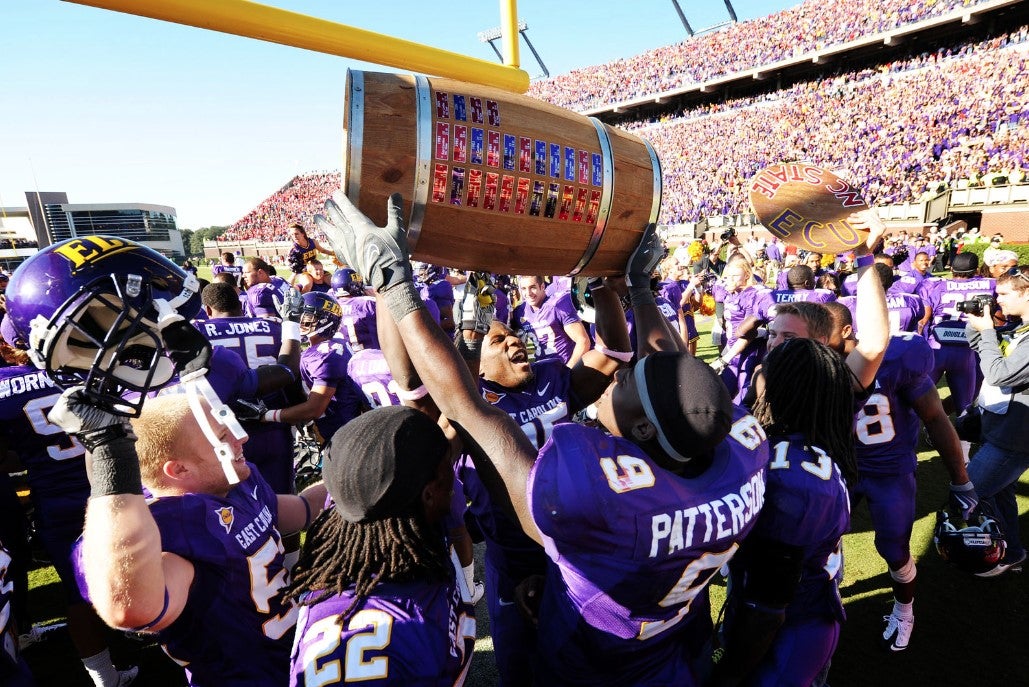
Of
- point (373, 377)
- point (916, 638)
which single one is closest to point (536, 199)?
point (373, 377)

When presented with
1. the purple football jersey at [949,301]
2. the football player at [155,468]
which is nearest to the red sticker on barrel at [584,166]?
the football player at [155,468]

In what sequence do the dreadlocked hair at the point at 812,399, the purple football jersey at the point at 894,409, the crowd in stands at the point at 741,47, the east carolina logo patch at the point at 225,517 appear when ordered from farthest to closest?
the crowd in stands at the point at 741,47, the purple football jersey at the point at 894,409, the dreadlocked hair at the point at 812,399, the east carolina logo patch at the point at 225,517

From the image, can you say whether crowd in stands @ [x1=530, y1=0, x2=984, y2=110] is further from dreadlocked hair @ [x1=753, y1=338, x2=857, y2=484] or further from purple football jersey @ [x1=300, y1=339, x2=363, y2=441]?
purple football jersey @ [x1=300, y1=339, x2=363, y2=441]

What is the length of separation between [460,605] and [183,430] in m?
0.99

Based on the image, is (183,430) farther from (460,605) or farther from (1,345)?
(1,345)

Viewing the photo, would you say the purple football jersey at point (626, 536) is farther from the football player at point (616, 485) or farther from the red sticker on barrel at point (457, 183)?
the red sticker on barrel at point (457, 183)

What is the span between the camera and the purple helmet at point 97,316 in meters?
1.25

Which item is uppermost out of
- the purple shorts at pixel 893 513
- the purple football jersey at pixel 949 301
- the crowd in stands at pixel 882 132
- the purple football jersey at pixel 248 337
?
the crowd in stands at pixel 882 132

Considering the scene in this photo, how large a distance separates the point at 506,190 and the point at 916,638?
355 centimetres

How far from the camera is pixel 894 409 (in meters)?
3.10

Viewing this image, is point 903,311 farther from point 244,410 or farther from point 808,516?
point 244,410

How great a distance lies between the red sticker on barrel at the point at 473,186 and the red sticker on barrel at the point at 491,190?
0.02 m

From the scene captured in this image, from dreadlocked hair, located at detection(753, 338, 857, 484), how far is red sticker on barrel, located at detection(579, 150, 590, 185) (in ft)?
3.37

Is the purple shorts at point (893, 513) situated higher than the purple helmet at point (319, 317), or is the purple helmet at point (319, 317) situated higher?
the purple helmet at point (319, 317)
